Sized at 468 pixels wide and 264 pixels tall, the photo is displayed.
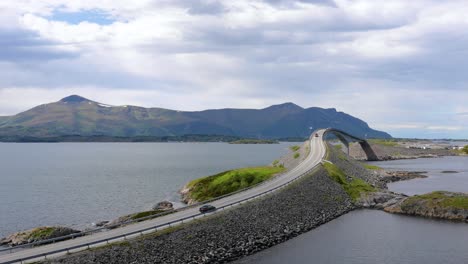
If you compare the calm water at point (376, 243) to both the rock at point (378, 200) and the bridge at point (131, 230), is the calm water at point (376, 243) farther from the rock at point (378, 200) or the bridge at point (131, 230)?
the bridge at point (131, 230)

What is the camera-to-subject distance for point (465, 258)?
57.2 m

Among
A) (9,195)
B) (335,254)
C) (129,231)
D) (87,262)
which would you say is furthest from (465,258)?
(9,195)

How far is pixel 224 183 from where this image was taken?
103 m

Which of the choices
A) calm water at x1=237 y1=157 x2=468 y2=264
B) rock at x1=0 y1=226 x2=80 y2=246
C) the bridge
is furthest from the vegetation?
rock at x1=0 y1=226 x2=80 y2=246

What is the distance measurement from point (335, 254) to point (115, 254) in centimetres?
2762

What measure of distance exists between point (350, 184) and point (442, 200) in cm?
2722

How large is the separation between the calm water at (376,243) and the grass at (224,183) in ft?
85.7

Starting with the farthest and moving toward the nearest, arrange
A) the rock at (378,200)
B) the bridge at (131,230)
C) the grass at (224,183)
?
1. the grass at (224,183)
2. the rock at (378,200)
3. the bridge at (131,230)

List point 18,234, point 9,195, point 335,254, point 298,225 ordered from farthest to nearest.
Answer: point 9,195
point 298,225
point 18,234
point 335,254

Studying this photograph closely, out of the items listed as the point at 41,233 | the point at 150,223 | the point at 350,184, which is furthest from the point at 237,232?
the point at 350,184

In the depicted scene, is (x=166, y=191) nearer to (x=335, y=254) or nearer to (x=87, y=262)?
(x=335, y=254)

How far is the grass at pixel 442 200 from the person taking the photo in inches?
3201

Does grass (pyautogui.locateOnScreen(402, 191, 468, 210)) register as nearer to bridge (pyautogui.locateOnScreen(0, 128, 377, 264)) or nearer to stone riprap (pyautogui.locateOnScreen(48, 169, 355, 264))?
stone riprap (pyautogui.locateOnScreen(48, 169, 355, 264))

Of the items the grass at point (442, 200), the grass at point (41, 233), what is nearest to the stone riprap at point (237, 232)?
the grass at point (442, 200)
